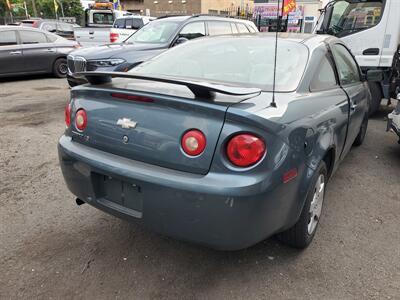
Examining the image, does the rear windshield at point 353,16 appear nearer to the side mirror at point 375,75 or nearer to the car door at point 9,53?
the side mirror at point 375,75

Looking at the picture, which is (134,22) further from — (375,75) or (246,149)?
(246,149)

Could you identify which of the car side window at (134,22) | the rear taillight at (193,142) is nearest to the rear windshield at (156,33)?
the rear taillight at (193,142)

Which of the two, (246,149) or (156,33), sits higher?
(156,33)

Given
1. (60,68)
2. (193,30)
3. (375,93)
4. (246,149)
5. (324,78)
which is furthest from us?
(60,68)

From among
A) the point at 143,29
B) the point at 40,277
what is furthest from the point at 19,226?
the point at 143,29

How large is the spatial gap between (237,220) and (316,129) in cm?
94

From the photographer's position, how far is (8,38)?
9875 mm

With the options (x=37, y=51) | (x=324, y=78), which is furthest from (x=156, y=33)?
(x=324, y=78)

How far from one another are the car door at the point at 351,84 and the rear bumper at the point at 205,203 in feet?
4.95

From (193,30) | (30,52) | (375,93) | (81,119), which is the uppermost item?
(193,30)

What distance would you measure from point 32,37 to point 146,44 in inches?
197

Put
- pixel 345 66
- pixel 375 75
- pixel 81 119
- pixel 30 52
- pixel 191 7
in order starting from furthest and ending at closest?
pixel 191 7 → pixel 30 52 → pixel 375 75 → pixel 345 66 → pixel 81 119

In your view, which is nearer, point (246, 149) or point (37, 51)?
point (246, 149)

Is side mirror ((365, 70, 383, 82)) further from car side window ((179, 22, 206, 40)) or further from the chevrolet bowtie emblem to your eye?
car side window ((179, 22, 206, 40))
